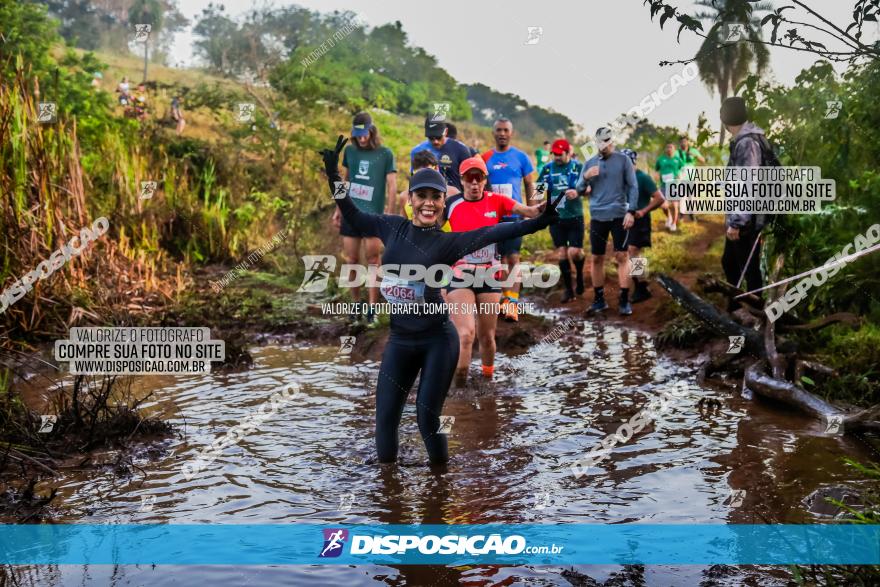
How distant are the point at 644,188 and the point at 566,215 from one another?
1.20 meters

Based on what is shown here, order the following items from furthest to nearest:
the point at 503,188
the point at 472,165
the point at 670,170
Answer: the point at 670,170 < the point at 503,188 < the point at 472,165

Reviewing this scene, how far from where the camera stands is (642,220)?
12.7 meters

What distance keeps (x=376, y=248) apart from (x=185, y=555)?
275 inches

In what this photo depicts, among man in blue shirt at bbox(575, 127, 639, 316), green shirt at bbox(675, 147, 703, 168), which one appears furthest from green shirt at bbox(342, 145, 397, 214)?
green shirt at bbox(675, 147, 703, 168)

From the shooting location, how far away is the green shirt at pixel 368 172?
446 inches

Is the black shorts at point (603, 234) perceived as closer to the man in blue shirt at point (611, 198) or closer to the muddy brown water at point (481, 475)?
the man in blue shirt at point (611, 198)

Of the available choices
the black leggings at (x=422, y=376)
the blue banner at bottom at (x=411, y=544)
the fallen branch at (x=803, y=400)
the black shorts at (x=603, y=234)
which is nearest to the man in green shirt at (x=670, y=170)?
the black shorts at (x=603, y=234)

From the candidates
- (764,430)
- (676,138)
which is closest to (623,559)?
(764,430)

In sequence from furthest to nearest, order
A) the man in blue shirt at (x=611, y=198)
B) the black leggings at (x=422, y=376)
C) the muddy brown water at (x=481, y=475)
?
the man in blue shirt at (x=611, y=198) → the black leggings at (x=422, y=376) → the muddy brown water at (x=481, y=475)

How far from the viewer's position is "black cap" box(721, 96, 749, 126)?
8.77 meters

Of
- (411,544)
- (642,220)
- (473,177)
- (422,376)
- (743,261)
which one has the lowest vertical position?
(411,544)

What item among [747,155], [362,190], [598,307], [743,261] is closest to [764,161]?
[747,155]

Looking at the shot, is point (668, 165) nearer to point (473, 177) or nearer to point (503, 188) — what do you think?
point (503, 188)

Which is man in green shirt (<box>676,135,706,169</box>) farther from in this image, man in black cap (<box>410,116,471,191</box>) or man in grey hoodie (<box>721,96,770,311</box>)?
man in grey hoodie (<box>721,96,770,311</box>)
